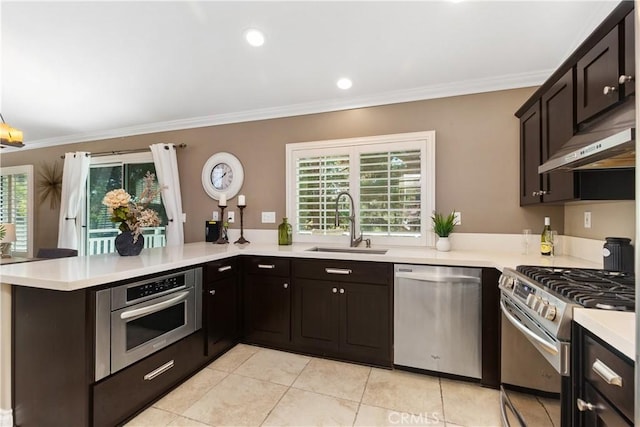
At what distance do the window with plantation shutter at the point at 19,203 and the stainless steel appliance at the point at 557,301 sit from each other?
251 inches

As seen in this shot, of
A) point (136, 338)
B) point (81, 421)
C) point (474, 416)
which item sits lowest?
point (474, 416)

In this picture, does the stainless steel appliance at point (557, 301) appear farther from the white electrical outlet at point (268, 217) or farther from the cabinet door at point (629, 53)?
the white electrical outlet at point (268, 217)

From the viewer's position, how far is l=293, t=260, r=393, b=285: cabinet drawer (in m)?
2.27

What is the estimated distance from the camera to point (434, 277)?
2129mm

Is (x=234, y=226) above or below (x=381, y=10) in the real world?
below

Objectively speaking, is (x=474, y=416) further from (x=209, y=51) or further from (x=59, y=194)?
(x=59, y=194)

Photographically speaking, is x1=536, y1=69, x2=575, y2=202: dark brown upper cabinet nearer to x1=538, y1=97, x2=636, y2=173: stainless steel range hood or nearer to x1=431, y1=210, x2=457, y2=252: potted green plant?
x1=538, y1=97, x2=636, y2=173: stainless steel range hood

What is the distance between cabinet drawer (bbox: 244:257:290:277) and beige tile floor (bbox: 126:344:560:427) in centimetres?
72

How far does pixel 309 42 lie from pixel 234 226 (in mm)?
2155

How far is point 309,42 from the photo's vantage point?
212 cm

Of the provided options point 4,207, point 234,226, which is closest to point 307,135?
point 234,226

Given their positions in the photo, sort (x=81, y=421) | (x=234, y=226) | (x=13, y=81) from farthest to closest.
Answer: (x=234, y=226) → (x=13, y=81) → (x=81, y=421)

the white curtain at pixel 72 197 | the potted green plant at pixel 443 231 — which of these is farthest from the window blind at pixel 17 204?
the potted green plant at pixel 443 231

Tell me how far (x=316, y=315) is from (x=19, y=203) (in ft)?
17.9
